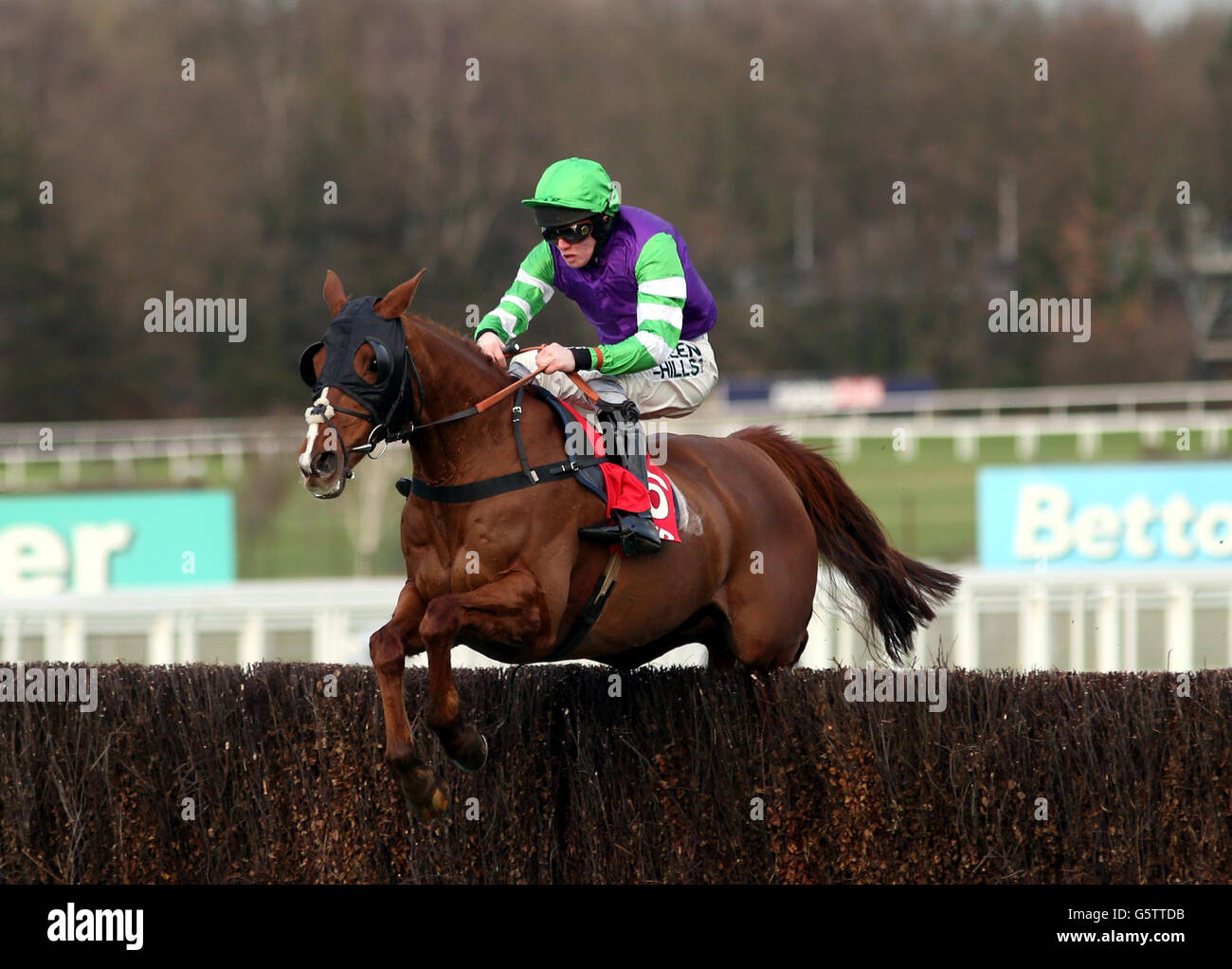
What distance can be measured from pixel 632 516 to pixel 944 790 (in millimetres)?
1278

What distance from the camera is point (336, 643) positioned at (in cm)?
901

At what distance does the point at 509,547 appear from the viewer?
4.82 m

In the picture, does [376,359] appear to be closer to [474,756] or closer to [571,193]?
[571,193]

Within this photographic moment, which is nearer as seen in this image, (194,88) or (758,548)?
(758,548)

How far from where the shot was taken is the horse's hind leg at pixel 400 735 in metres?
4.54

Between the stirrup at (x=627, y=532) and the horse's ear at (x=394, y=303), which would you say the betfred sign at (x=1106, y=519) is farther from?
the horse's ear at (x=394, y=303)

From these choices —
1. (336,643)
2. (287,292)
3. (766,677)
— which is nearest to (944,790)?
(766,677)

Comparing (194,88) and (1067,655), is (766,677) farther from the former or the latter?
(194,88)

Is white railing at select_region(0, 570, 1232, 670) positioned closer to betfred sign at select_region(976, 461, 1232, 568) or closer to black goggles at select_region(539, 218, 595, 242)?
betfred sign at select_region(976, 461, 1232, 568)

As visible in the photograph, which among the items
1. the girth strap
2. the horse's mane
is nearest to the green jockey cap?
the horse's mane

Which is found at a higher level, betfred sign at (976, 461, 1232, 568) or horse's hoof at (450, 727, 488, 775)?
betfred sign at (976, 461, 1232, 568)

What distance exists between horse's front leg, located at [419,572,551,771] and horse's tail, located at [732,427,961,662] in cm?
169

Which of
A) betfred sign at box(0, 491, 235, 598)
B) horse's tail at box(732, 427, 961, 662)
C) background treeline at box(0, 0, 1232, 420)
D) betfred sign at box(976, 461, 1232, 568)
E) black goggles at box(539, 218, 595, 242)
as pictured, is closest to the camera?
black goggles at box(539, 218, 595, 242)

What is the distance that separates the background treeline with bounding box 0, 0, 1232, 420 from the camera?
1254 inches
